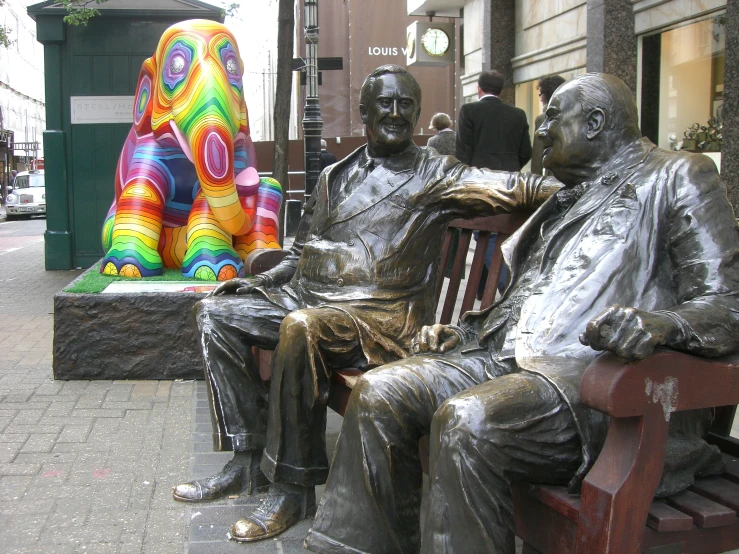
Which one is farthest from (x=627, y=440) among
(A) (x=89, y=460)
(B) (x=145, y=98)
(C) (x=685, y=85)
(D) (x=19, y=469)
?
(C) (x=685, y=85)

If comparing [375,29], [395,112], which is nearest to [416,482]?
[395,112]

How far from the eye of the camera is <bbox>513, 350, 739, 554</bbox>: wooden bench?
222 cm

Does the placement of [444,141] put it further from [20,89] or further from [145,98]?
[20,89]

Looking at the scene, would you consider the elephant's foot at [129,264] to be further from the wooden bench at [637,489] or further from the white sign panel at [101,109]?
the wooden bench at [637,489]

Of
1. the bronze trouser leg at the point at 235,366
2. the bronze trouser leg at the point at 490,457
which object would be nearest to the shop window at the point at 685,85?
the bronze trouser leg at the point at 235,366

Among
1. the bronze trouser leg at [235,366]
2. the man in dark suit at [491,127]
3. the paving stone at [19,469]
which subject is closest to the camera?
the bronze trouser leg at [235,366]

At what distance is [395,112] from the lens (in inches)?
152

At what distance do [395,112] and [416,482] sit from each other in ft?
5.37

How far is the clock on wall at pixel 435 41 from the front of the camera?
1611cm

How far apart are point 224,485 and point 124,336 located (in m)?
2.20

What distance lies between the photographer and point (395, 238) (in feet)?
12.7

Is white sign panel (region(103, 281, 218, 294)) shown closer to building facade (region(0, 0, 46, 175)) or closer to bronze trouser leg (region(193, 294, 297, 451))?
bronze trouser leg (region(193, 294, 297, 451))

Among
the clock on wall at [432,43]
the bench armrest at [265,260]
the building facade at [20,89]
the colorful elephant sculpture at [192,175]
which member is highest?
the building facade at [20,89]

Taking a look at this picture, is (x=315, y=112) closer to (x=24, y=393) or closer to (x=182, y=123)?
(x=182, y=123)
